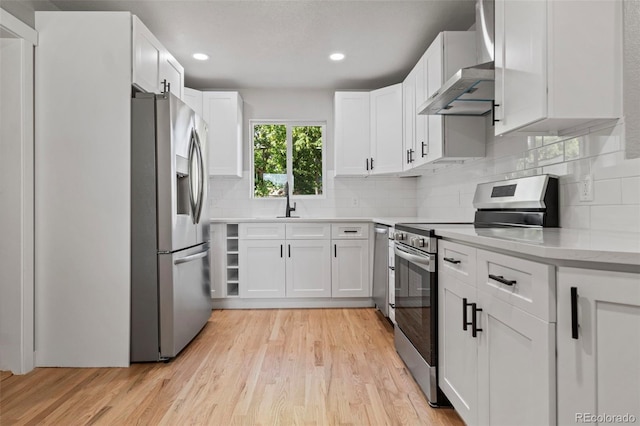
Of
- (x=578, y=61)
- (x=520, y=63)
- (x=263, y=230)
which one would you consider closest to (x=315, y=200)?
(x=263, y=230)

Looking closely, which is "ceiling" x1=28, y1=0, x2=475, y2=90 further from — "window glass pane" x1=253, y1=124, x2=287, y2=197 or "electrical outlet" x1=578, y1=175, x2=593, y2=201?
Result: "electrical outlet" x1=578, y1=175, x2=593, y2=201

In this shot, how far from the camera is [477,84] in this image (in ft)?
7.06

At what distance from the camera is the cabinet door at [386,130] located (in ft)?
12.9

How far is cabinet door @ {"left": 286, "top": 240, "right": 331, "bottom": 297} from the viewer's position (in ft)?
12.8

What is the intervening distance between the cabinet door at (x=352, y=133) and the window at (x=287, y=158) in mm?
439

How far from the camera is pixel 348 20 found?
116 inches

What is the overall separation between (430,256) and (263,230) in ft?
7.48

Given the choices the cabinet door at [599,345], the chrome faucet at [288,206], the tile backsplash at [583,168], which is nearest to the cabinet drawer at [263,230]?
the chrome faucet at [288,206]

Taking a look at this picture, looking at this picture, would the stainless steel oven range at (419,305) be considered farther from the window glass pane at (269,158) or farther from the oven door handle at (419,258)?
the window glass pane at (269,158)

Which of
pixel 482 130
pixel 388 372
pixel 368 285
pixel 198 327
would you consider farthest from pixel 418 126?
pixel 198 327

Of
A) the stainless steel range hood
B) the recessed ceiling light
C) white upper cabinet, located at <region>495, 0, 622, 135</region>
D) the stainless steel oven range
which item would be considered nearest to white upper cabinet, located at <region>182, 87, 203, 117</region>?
the recessed ceiling light

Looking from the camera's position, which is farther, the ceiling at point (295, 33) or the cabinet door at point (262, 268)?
the cabinet door at point (262, 268)

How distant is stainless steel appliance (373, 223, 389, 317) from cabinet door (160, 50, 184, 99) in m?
2.21

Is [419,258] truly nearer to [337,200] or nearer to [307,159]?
[337,200]
